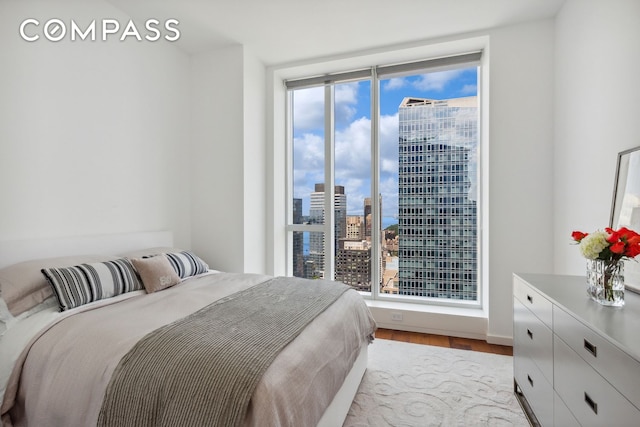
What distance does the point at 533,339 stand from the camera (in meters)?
1.73

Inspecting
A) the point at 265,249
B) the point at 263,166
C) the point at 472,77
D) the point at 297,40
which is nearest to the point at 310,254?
the point at 265,249

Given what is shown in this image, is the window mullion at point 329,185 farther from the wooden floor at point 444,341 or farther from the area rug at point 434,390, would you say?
the area rug at point 434,390

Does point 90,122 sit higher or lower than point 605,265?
higher

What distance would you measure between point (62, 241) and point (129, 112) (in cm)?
125

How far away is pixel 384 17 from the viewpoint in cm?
275

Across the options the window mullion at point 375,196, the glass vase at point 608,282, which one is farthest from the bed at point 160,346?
the window mullion at point 375,196

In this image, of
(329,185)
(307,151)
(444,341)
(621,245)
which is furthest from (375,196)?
(621,245)

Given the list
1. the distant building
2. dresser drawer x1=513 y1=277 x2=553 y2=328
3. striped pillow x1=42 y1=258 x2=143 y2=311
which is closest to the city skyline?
the distant building

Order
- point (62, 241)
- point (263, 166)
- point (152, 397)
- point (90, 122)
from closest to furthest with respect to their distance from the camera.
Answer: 1. point (152, 397)
2. point (62, 241)
3. point (90, 122)
4. point (263, 166)

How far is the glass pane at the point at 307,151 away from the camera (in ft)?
12.5

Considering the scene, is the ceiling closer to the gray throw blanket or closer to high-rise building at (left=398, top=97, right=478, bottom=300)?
high-rise building at (left=398, top=97, right=478, bottom=300)

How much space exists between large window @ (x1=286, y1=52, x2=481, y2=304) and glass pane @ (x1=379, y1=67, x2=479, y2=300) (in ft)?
0.03

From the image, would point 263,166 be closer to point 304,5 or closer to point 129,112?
point 129,112

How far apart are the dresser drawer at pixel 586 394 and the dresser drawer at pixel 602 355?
3cm
